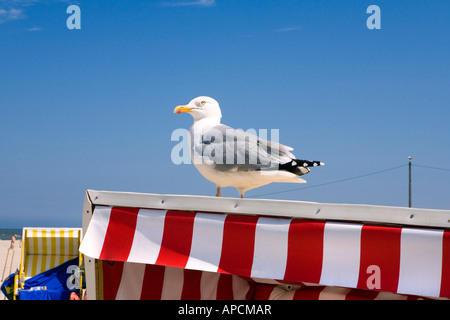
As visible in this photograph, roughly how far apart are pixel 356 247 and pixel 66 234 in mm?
9442

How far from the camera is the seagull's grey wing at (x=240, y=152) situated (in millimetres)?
5324

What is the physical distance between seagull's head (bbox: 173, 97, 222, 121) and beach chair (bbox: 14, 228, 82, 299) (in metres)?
6.59

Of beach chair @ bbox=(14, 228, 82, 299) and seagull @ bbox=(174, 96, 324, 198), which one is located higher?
seagull @ bbox=(174, 96, 324, 198)

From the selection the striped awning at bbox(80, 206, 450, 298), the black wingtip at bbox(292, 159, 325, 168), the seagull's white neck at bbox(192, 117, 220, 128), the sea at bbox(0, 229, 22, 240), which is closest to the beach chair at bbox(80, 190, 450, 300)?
the striped awning at bbox(80, 206, 450, 298)

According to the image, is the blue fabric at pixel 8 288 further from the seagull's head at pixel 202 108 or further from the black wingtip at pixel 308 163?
the black wingtip at pixel 308 163

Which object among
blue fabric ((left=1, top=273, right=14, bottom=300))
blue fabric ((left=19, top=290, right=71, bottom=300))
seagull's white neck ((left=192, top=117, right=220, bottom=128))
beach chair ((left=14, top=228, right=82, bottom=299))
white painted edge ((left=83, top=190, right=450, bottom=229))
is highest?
seagull's white neck ((left=192, top=117, right=220, bottom=128))

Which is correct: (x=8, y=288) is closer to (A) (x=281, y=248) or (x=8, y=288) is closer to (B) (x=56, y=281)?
(B) (x=56, y=281)

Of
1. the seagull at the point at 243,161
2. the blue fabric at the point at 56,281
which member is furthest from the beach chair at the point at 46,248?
the seagull at the point at 243,161

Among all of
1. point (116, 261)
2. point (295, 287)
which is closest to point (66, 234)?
point (116, 261)

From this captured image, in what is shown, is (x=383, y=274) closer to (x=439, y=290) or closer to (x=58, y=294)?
(x=439, y=290)

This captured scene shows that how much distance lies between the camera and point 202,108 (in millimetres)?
5879

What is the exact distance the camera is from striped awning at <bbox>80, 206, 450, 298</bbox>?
10.3ft

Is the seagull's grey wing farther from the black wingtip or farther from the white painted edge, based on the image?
the white painted edge
